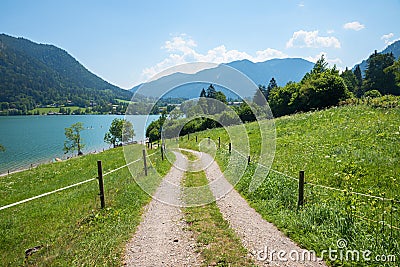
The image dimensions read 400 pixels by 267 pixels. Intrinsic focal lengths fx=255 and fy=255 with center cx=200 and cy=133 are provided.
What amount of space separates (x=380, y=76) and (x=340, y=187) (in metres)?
80.3

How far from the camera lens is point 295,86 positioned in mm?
55562

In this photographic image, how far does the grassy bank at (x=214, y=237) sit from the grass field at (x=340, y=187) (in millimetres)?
1508

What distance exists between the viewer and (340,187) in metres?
9.50

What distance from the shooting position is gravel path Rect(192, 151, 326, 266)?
552cm

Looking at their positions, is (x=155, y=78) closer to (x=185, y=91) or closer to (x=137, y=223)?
(x=185, y=91)

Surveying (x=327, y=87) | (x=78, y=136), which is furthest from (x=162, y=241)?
(x=78, y=136)

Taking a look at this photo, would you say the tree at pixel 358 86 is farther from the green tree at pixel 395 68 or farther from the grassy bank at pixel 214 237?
the grassy bank at pixel 214 237

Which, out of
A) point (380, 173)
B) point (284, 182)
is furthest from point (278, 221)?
point (380, 173)

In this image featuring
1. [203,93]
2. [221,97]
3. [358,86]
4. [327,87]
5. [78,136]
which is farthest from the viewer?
[358,86]

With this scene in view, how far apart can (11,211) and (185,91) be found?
8507mm

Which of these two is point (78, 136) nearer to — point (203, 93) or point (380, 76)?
point (203, 93)

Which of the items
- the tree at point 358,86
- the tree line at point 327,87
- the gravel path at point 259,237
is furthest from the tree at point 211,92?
the tree at point 358,86

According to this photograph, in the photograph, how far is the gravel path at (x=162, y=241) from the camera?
18.7ft

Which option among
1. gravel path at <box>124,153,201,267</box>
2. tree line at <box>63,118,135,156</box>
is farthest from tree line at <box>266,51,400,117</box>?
tree line at <box>63,118,135,156</box>
